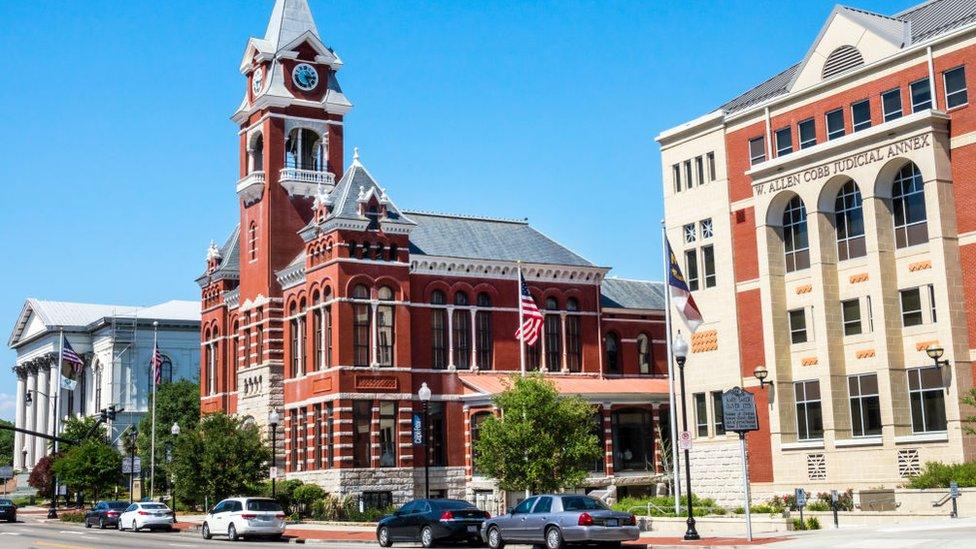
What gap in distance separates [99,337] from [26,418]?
24.7 meters

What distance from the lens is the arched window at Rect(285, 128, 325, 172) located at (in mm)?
72438

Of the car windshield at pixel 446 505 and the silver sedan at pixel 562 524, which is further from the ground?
the car windshield at pixel 446 505

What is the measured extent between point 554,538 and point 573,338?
40.0 m

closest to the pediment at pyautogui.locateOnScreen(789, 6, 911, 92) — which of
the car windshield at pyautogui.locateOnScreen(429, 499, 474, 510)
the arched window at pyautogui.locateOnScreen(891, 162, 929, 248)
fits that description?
the arched window at pyautogui.locateOnScreen(891, 162, 929, 248)

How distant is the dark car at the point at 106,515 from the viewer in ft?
191

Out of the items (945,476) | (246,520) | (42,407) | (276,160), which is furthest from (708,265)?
(42,407)

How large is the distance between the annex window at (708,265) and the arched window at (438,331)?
18.8 m

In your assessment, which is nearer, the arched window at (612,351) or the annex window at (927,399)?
the annex window at (927,399)

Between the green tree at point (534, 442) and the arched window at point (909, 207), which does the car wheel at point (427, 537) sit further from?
the arched window at point (909, 207)

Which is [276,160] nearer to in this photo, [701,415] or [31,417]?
[701,415]

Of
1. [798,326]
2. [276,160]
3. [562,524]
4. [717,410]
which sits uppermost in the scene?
[276,160]

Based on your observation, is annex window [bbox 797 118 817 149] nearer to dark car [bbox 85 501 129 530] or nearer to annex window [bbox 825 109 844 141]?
annex window [bbox 825 109 844 141]

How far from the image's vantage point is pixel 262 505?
145 feet

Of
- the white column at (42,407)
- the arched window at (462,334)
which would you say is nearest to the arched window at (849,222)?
the arched window at (462,334)
